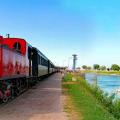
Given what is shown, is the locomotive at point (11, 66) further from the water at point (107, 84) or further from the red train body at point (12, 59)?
the water at point (107, 84)

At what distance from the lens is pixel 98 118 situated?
43.6 ft

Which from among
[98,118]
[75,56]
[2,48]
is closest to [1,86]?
[2,48]

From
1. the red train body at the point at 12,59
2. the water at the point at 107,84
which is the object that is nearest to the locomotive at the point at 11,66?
the red train body at the point at 12,59

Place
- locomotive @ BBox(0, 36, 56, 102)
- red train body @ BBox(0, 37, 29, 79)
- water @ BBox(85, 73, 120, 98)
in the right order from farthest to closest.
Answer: water @ BBox(85, 73, 120, 98), locomotive @ BBox(0, 36, 56, 102), red train body @ BBox(0, 37, 29, 79)

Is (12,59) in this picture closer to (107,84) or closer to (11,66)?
A: (11,66)

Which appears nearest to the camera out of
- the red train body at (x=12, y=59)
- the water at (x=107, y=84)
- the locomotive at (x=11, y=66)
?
the red train body at (x=12, y=59)

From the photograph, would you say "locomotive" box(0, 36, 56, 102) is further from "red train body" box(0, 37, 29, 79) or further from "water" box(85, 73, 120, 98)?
"water" box(85, 73, 120, 98)

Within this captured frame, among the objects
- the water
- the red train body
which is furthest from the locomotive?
the water

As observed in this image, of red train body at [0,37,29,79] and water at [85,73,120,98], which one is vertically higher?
red train body at [0,37,29,79]

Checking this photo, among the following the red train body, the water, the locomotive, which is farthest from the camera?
the water

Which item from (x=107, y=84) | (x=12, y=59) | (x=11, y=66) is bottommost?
(x=107, y=84)

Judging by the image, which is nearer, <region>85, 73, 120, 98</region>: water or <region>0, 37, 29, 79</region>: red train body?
<region>0, 37, 29, 79</region>: red train body

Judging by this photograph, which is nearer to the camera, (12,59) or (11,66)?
(11,66)

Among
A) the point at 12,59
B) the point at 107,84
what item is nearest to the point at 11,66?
the point at 12,59
